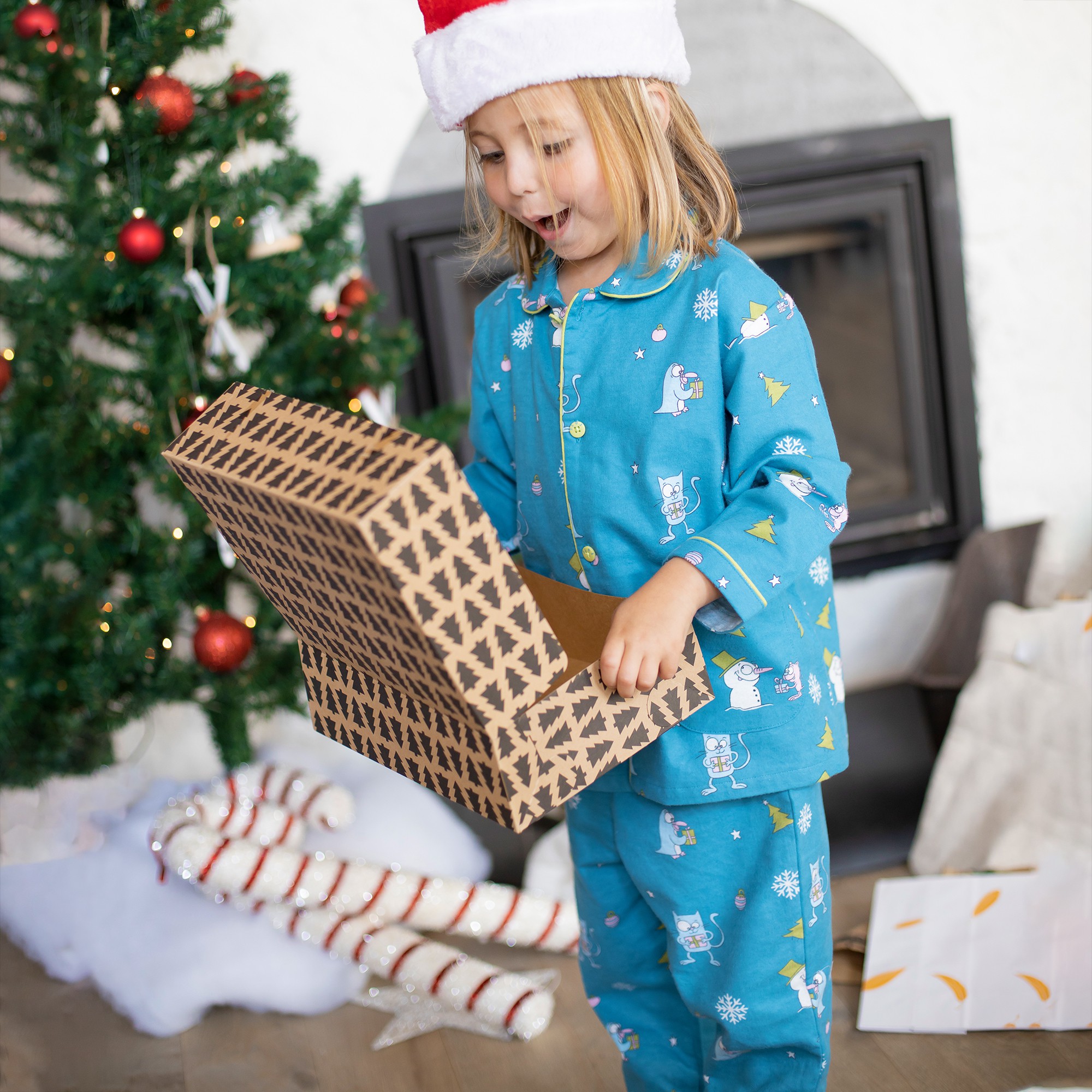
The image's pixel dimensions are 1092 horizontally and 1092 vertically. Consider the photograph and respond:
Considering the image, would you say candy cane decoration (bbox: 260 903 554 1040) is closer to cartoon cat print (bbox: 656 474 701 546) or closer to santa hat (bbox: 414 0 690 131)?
cartoon cat print (bbox: 656 474 701 546)

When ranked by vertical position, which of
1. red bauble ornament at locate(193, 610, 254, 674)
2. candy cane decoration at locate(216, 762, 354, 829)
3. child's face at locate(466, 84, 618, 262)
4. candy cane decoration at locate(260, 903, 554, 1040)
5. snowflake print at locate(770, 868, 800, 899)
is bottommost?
candy cane decoration at locate(260, 903, 554, 1040)

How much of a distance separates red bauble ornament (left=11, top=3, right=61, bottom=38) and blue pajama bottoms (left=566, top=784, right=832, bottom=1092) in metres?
1.10

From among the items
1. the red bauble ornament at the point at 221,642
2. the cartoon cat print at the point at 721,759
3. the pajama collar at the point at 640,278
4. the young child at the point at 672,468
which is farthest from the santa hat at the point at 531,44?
the red bauble ornament at the point at 221,642

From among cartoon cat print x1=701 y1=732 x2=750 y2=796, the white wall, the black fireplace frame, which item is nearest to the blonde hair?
cartoon cat print x1=701 y1=732 x2=750 y2=796

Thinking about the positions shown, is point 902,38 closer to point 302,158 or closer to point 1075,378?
point 1075,378

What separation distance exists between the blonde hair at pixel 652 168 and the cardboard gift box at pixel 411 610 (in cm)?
30

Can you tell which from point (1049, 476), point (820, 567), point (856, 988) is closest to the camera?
point (820, 567)

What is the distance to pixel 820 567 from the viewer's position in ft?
3.07

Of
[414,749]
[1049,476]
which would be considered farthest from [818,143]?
[414,749]

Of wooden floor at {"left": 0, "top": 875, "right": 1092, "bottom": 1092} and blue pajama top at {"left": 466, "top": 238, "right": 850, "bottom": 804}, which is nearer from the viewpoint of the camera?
blue pajama top at {"left": 466, "top": 238, "right": 850, "bottom": 804}

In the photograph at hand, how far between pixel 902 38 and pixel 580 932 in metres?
1.53

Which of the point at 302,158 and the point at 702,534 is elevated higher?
the point at 302,158

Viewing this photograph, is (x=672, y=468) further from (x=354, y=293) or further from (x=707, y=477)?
(x=354, y=293)

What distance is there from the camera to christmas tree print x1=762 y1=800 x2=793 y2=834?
90 centimetres
